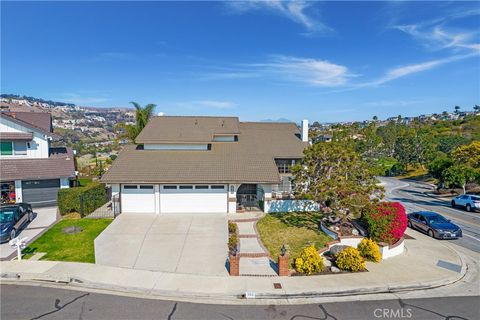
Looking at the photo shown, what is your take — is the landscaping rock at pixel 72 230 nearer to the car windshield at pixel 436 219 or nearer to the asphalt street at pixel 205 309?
the asphalt street at pixel 205 309

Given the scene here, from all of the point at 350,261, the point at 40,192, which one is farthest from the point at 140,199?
the point at 350,261

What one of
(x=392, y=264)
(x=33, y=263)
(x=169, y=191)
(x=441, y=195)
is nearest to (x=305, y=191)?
(x=392, y=264)

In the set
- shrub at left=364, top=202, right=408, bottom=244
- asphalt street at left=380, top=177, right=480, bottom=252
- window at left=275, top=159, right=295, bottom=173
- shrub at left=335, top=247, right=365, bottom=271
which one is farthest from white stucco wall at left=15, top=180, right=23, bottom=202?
asphalt street at left=380, top=177, right=480, bottom=252

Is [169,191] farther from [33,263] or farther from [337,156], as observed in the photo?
[337,156]

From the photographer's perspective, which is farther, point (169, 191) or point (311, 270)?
point (169, 191)

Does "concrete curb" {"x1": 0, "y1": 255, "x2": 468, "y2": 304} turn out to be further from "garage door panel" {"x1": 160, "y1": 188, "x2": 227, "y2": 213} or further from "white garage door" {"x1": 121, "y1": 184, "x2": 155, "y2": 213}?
"garage door panel" {"x1": 160, "y1": 188, "x2": 227, "y2": 213}

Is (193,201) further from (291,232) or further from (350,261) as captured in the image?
(350,261)
